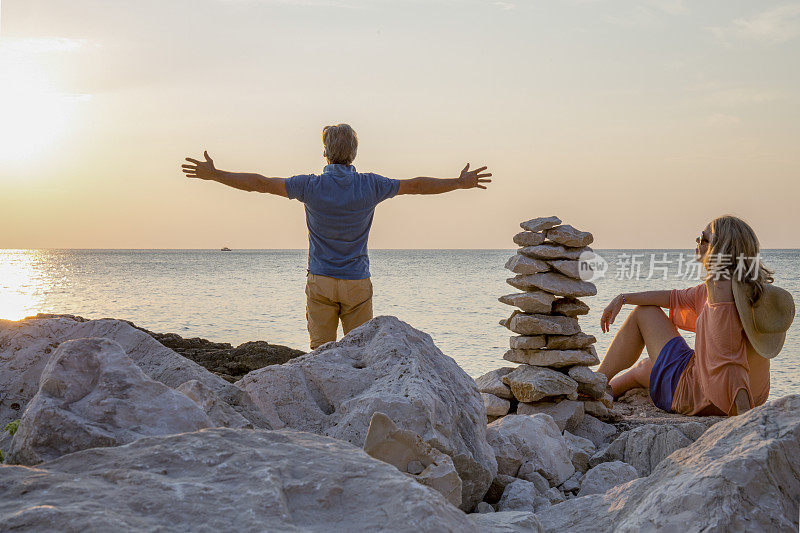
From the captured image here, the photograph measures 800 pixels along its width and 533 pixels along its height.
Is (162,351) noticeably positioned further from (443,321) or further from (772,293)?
(443,321)

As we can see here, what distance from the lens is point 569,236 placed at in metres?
7.45

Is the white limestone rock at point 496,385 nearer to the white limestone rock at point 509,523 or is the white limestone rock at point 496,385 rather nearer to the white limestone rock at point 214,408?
the white limestone rock at point 214,408

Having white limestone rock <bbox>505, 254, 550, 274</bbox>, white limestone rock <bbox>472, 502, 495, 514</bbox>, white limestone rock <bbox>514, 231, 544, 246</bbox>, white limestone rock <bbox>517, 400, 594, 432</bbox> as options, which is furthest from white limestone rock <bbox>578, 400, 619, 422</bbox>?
white limestone rock <bbox>472, 502, 495, 514</bbox>

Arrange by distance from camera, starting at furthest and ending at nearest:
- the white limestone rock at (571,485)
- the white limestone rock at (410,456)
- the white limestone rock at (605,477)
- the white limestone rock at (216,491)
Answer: the white limestone rock at (571,485) → the white limestone rock at (605,477) → the white limestone rock at (410,456) → the white limestone rock at (216,491)

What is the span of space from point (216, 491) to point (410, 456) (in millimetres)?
1034

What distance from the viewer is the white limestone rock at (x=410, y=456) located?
8.62ft

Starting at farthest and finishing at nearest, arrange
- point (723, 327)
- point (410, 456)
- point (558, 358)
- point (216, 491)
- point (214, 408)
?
1. point (558, 358)
2. point (723, 327)
3. point (214, 408)
4. point (410, 456)
5. point (216, 491)

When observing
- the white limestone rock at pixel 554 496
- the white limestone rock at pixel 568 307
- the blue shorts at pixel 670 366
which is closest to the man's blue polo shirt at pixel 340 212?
the white limestone rock at pixel 554 496

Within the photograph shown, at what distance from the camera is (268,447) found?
2141 mm

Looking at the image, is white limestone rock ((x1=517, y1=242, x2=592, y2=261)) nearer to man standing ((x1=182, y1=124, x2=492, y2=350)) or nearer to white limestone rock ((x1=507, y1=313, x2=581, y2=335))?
white limestone rock ((x1=507, y1=313, x2=581, y2=335))

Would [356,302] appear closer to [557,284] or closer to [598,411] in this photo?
[557,284]

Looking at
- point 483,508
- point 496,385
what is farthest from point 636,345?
point 483,508

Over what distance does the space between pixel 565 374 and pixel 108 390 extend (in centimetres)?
568

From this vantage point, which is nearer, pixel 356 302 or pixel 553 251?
pixel 356 302
